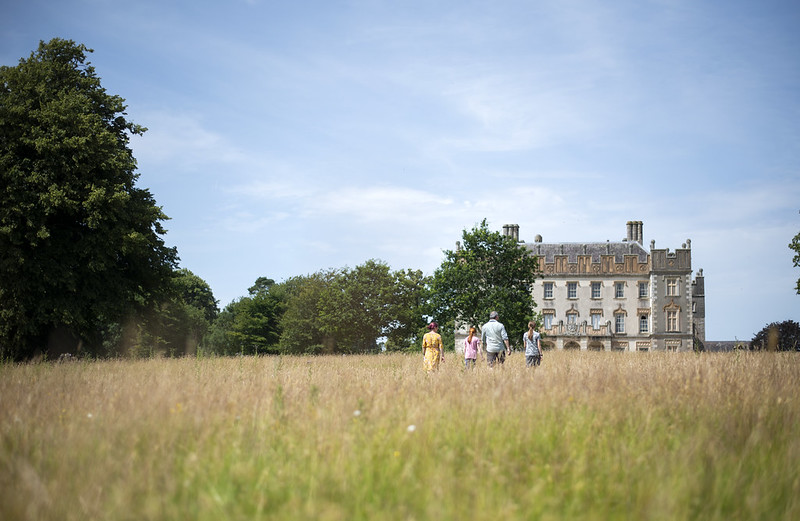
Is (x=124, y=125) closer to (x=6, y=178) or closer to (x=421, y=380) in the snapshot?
(x=6, y=178)

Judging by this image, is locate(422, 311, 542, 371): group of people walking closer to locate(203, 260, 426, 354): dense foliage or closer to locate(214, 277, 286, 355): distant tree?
locate(203, 260, 426, 354): dense foliage

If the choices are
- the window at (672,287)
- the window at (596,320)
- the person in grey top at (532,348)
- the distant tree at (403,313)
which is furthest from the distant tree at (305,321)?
the person in grey top at (532,348)

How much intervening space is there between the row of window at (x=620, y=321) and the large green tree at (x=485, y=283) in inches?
1092

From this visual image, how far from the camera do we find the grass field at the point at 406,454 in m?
3.99

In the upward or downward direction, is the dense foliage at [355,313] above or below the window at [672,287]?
below

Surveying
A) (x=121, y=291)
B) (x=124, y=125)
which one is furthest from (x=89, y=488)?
(x=124, y=125)

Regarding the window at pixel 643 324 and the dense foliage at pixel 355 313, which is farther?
the window at pixel 643 324

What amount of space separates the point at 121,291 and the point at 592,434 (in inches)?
848

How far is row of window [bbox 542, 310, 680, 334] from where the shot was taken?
62.7m

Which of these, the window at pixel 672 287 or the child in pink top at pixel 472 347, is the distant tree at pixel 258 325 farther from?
the child in pink top at pixel 472 347

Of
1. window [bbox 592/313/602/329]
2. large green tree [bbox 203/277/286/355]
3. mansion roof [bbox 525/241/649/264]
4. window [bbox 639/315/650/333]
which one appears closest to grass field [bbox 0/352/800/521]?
window [bbox 592/313/602/329]

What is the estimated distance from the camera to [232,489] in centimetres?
421

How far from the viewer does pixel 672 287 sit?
63344 millimetres

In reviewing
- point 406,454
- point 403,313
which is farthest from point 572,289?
point 406,454
